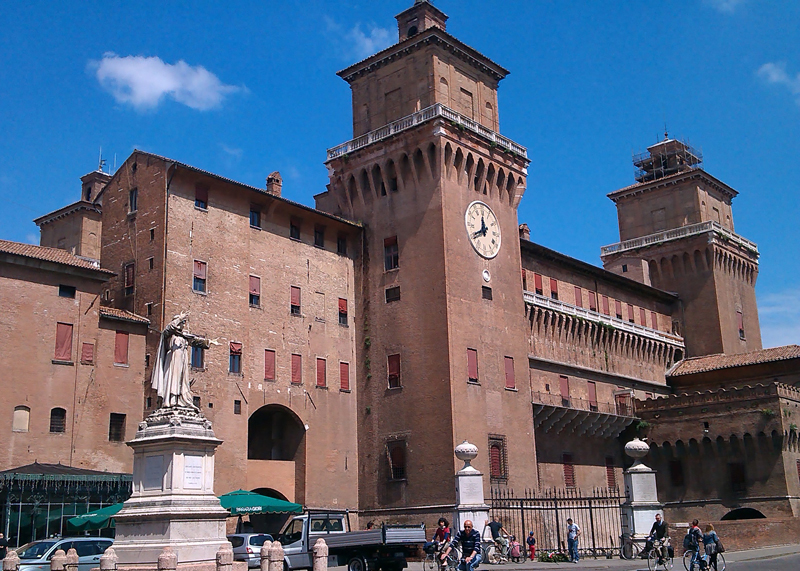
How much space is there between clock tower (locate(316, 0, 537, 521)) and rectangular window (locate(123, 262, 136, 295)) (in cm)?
1149

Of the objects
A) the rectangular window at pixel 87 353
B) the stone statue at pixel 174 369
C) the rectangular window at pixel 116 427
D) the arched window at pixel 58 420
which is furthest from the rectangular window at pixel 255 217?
the stone statue at pixel 174 369

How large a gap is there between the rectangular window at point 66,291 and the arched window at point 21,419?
182 inches

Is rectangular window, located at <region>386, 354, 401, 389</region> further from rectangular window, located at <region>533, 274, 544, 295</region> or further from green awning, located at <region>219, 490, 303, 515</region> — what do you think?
rectangular window, located at <region>533, 274, 544, 295</region>

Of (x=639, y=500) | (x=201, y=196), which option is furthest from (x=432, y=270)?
(x=639, y=500)

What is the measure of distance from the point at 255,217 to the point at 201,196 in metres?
3.03

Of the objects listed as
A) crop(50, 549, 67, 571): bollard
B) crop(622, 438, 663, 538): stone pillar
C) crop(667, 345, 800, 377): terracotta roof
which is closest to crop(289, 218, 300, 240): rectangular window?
crop(622, 438, 663, 538): stone pillar

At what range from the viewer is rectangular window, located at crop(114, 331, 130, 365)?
1357 inches

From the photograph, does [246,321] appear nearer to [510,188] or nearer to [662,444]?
[510,188]

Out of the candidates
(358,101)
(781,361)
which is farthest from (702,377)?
(358,101)

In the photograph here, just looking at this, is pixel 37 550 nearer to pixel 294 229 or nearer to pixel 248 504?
pixel 248 504

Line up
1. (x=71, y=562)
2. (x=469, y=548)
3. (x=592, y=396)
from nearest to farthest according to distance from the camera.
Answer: (x=469, y=548) → (x=71, y=562) → (x=592, y=396)

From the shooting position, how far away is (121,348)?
34719 mm

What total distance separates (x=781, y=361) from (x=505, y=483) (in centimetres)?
2294

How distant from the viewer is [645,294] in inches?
2363
